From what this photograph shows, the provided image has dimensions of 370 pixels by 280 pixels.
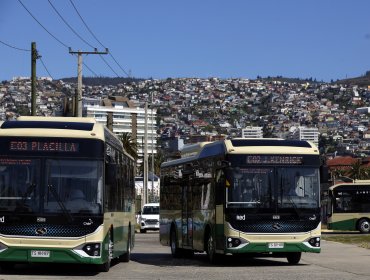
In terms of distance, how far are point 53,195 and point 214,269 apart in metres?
4.95

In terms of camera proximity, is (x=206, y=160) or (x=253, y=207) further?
(x=206, y=160)

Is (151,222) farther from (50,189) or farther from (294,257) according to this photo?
(50,189)

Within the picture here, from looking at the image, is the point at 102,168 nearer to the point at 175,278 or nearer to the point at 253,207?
the point at 175,278

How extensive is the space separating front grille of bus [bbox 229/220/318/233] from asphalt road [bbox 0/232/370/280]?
0.90m

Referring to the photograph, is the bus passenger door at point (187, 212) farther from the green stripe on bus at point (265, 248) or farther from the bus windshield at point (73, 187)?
the bus windshield at point (73, 187)

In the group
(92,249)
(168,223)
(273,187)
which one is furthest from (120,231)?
(168,223)

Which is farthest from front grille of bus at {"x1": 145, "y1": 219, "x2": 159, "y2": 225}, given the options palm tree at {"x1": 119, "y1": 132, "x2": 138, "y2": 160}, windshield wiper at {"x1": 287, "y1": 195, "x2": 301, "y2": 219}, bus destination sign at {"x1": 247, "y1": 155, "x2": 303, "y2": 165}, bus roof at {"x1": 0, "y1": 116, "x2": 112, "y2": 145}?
bus roof at {"x1": 0, "y1": 116, "x2": 112, "y2": 145}

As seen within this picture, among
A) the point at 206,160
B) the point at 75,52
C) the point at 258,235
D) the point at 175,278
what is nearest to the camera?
the point at 175,278

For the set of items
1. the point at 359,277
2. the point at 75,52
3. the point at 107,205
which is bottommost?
the point at 359,277

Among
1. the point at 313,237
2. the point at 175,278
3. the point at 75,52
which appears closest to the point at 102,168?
the point at 175,278

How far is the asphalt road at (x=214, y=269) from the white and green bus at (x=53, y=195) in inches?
24.1

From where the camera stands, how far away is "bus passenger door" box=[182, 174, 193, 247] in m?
26.5

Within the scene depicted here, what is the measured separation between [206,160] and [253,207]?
8.44 feet

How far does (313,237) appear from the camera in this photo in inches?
904
